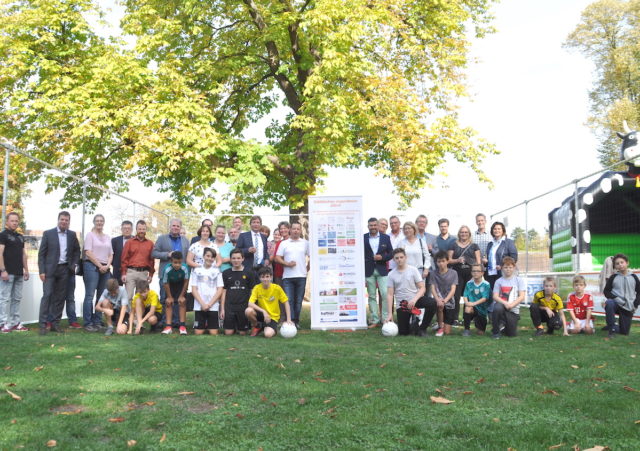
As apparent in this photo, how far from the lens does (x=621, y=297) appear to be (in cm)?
874

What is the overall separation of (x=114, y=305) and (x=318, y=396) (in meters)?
5.80

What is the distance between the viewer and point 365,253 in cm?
1051

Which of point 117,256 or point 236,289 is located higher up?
point 117,256

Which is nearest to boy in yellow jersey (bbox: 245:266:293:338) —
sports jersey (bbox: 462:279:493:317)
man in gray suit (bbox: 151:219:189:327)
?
man in gray suit (bbox: 151:219:189:327)

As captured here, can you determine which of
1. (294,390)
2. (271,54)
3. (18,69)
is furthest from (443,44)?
(294,390)

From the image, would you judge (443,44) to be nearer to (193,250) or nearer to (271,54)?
(271,54)

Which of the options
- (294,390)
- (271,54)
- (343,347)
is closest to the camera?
(294,390)

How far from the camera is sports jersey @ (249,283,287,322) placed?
29.4ft

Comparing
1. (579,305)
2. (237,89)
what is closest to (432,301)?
(579,305)

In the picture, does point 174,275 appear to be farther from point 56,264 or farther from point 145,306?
point 56,264

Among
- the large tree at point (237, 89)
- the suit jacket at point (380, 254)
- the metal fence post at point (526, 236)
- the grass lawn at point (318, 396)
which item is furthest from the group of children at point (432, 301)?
the large tree at point (237, 89)

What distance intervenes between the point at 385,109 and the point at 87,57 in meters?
9.57

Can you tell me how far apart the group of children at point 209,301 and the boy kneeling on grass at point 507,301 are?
3.09 m

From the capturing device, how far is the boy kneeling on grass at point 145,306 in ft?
30.0
